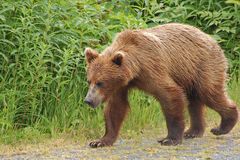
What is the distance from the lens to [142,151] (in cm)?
727

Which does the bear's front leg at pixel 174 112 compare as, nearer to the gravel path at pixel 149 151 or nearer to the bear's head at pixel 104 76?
the gravel path at pixel 149 151

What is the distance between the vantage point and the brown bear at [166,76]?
7.54m

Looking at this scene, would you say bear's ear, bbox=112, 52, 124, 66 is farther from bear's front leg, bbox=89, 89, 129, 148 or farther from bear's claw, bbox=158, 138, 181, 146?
bear's claw, bbox=158, 138, 181, 146

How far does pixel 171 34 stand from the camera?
812 cm

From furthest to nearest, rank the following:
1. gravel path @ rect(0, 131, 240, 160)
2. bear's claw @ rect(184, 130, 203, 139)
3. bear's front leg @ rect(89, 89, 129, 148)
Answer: bear's claw @ rect(184, 130, 203, 139) → bear's front leg @ rect(89, 89, 129, 148) → gravel path @ rect(0, 131, 240, 160)

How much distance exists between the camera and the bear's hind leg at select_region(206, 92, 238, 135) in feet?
27.0

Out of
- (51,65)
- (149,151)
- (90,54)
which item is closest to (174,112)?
(149,151)

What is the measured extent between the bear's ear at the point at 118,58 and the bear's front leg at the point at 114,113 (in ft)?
1.65

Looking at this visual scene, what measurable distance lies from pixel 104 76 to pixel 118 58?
0.85 feet

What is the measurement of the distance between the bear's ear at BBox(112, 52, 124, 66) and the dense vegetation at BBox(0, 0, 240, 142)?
1430mm

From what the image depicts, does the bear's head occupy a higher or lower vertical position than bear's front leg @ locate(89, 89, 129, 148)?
higher

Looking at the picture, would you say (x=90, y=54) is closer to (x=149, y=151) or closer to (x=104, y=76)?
(x=104, y=76)

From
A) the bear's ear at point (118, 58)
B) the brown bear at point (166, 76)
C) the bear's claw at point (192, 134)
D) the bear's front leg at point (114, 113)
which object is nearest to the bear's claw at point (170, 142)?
the brown bear at point (166, 76)

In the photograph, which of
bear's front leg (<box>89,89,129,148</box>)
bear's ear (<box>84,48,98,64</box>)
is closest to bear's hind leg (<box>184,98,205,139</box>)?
bear's front leg (<box>89,89,129,148</box>)
